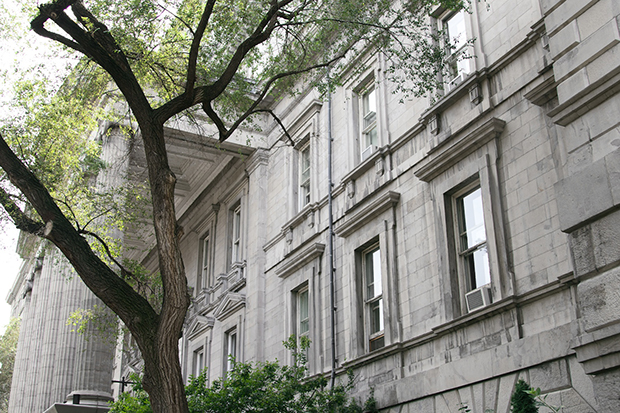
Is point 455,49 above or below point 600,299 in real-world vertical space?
above

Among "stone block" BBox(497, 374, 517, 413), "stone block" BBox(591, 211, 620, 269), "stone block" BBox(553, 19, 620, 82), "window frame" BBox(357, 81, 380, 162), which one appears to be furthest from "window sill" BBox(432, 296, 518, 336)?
"window frame" BBox(357, 81, 380, 162)

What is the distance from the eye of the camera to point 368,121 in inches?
770

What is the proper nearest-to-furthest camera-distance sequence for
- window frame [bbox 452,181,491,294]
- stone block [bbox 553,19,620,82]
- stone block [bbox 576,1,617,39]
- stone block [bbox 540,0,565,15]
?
1. stone block [bbox 553,19,620,82]
2. stone block [bbox 576,1,617,39]
3. stone block [bbox 540,0,565,15]
4. window frame [bbox 452,181,491,294]

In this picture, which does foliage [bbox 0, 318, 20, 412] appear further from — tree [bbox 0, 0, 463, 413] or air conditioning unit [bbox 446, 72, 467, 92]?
air conditioning unit [bbox 446, 72, 467, 92]

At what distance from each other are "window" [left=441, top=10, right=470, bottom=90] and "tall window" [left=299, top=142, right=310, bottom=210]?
7496mm

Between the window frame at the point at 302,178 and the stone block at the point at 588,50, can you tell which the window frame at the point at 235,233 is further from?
the stone block at the point at 588,50

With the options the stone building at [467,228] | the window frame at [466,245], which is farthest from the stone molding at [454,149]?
the window frame at [466,245]

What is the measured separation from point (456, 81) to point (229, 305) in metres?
12.6

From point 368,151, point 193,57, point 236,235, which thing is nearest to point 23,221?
point 193,57

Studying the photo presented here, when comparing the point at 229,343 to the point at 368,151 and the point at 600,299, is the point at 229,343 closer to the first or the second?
the point at 368,151

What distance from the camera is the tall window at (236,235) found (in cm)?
2659

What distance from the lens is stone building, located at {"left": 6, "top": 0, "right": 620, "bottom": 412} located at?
349 inches

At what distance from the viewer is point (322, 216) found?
66.5 ft

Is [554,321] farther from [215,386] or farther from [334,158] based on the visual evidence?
[334,158]
